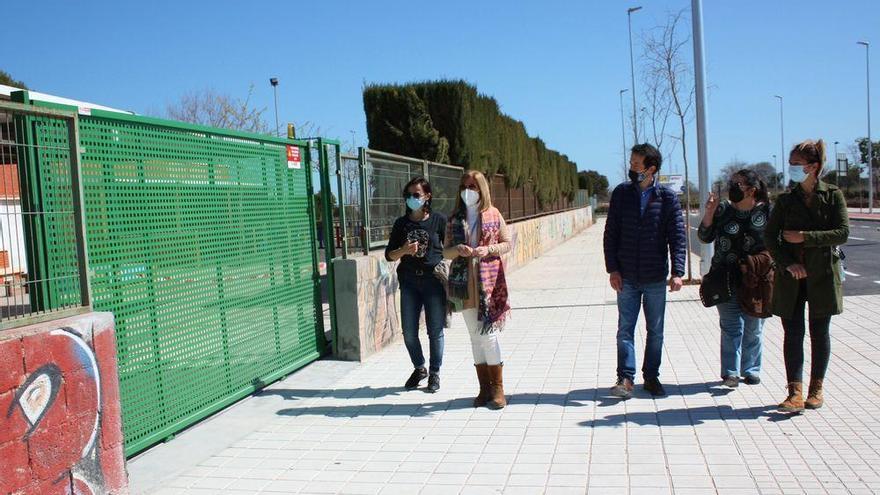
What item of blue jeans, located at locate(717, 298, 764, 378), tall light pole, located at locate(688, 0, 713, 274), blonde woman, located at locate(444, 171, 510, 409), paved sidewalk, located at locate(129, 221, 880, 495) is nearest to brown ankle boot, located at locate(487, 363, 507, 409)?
blonde woman, located at locate(444, 171, 510, 409)

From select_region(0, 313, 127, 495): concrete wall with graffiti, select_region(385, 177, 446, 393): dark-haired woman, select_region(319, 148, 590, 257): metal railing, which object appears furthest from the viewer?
select_region(319, 148, 590, 257): metal railing

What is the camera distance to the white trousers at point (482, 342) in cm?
561

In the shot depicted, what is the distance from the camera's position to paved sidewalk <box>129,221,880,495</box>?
13.6 feet

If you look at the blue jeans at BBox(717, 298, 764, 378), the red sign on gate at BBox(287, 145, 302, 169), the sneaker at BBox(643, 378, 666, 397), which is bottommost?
the sneaker at BBox(643, 378, 666, 397)

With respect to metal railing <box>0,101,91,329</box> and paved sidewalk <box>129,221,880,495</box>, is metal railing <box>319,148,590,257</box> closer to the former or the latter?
paved sidewalk <box>129,221,880,495</box>

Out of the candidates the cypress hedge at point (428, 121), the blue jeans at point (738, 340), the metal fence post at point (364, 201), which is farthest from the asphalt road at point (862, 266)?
the metal fence post at point (364, 201)

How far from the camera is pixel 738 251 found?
589 cm

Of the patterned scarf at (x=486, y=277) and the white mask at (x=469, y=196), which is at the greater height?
the white mask at (x=469, y=196)

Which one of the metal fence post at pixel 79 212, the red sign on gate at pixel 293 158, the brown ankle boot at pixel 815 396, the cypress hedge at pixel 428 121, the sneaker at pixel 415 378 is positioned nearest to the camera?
the metal fence post at pixel 79 212

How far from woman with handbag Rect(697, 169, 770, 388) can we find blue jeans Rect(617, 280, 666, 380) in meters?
0.59

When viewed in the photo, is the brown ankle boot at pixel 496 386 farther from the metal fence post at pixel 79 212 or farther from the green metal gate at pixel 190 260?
the metal fence post at pixel 79 212

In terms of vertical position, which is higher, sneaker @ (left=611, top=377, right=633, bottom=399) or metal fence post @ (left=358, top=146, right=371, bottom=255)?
metal fence post @ (left=358, top=146, right=371, bottom=255)

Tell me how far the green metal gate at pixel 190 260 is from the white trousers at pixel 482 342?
184 cm

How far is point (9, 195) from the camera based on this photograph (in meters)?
3.69
